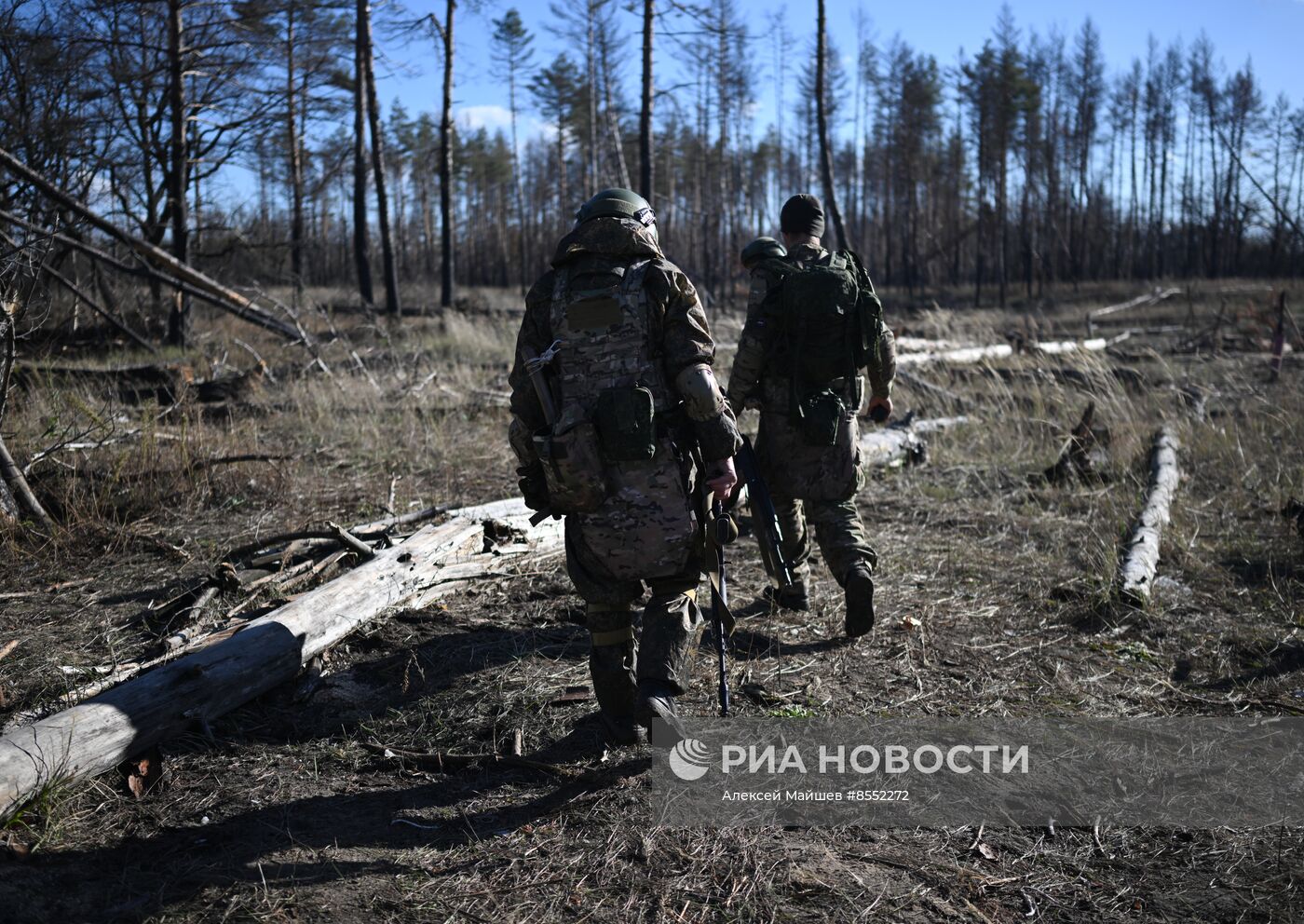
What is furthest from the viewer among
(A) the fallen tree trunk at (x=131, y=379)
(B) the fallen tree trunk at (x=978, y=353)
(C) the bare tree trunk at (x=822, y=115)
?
(C) the bare tree trunk at (x=822, y=115)

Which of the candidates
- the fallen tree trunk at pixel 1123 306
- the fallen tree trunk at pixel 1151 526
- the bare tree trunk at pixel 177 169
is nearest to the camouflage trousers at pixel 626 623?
the fallen tree trunk at pixel 1151 526

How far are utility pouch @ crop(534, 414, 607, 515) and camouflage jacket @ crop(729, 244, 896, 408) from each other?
56.6 inches

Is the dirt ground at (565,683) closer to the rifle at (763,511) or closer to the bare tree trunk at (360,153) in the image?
the rifle at (763,511)

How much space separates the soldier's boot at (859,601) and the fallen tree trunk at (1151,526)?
161 cm

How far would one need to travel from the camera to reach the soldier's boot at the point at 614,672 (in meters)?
3.14

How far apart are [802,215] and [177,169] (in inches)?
438

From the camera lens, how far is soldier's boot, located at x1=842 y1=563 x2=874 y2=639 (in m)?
3.91

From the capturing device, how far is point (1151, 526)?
547 cm

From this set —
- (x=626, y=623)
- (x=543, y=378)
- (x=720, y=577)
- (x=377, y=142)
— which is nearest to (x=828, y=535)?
(x=720, y=577)

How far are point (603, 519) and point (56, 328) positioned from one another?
9.41 meters

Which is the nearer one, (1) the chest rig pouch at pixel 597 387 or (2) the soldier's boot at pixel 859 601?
(1) the chest rig pouch at pixel 597 387

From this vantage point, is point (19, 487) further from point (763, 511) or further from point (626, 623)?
point (763, 511)

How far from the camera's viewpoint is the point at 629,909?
2314 millimetres

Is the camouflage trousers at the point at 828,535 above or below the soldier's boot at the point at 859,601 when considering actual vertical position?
above
